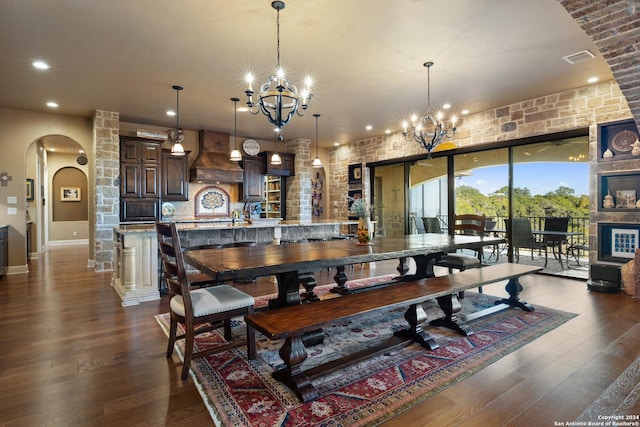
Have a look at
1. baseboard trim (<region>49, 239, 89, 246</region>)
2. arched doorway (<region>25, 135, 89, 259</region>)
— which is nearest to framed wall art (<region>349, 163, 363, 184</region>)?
arched doorway (<region>25, 135, 89, 259</region>)

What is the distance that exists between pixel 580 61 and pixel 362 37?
2.72 meters

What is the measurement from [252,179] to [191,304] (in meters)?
6.34

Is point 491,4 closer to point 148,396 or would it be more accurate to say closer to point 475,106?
point 475,106

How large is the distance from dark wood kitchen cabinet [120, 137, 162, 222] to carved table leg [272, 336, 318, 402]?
5.85 m

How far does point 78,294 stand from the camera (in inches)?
171

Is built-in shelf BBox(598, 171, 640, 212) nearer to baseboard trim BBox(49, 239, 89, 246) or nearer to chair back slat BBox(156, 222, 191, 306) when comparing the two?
chair back slat BBox(156, 222, 191, 306)

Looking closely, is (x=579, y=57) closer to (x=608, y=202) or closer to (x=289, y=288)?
(x=608, y=202)

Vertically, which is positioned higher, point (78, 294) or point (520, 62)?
point (520, 62)

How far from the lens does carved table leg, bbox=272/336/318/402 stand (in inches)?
77.5

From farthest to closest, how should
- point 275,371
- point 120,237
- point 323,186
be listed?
point 323,186
point 120,237
point 275,371

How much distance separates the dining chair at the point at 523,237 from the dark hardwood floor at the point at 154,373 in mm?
1788

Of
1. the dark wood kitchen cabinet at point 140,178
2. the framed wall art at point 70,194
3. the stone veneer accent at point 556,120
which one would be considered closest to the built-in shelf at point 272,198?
the dark wood kitchen cabinet at point 140,178

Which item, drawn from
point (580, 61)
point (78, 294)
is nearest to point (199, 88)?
point (78, 294)

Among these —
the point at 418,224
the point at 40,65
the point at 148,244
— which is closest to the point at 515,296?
the point at 418,224
